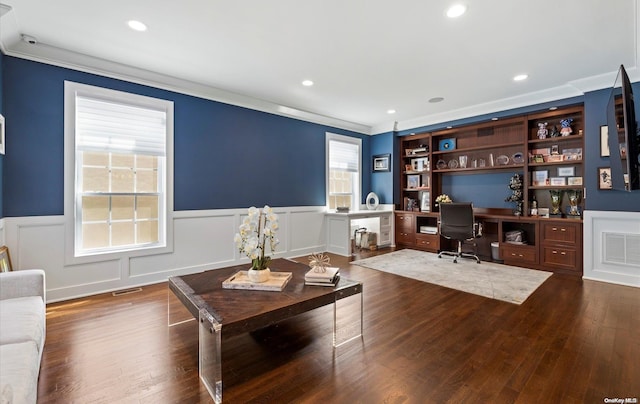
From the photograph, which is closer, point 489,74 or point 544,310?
point 544,310

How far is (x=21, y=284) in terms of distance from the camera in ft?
6.76

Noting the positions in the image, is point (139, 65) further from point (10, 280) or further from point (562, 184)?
point (562, 184)

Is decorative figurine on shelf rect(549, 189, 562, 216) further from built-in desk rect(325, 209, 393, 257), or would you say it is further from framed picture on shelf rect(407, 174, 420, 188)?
built-in desk rect(325, 209, 393, 257)

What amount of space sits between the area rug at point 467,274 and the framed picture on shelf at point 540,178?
1.38 meters

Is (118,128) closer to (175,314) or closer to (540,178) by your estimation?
(175,314)

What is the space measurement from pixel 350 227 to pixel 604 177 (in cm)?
353

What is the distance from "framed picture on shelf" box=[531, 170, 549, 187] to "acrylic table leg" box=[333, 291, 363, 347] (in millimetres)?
3613

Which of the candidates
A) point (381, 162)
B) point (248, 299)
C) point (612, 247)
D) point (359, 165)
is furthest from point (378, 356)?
point (381, 162)

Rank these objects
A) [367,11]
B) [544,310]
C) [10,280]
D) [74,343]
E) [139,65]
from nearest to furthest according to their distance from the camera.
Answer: [10,280]
[74,343]
[367,11]
[544,310]
[139,65]

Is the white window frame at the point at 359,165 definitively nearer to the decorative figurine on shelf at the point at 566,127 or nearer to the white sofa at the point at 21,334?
the decorative figurine on shelf at the point at 566,127

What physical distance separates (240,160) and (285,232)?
4.64 ft

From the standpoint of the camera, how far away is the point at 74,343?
219cm

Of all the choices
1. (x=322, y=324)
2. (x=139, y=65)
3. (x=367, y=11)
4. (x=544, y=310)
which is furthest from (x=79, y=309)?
(x=544, y=310)

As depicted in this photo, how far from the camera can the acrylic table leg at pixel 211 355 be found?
158 cm
